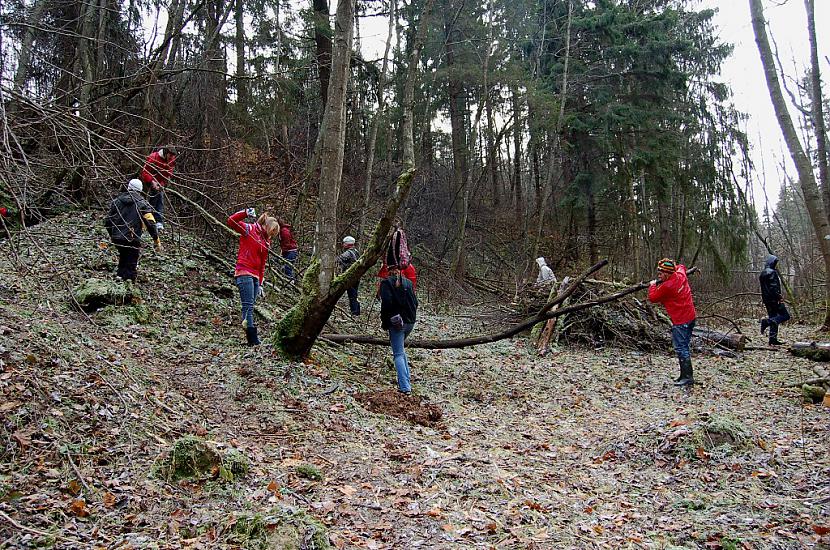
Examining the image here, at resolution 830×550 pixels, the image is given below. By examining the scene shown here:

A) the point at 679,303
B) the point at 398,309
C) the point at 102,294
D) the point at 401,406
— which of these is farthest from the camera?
the point at 679,303

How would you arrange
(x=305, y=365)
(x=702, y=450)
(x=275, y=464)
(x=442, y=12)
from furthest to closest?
1. (x=442, y=12)
2. (x=305, y=365)
3. (x=702, y=450)
4. (x=275, y=464)

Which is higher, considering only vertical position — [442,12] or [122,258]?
[442,12]

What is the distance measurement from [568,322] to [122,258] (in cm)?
890

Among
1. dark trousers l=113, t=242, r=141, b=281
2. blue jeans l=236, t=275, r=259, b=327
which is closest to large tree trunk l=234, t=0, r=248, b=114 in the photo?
dark trousers l=113, t=242, r=141, b=281

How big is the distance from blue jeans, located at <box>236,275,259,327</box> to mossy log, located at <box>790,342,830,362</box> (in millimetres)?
9602

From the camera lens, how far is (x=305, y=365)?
22.6ft

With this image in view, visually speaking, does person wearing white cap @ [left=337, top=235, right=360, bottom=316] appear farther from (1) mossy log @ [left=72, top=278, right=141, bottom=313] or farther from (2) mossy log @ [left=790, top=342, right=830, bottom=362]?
(2) mossy log @ [left=790, top=342, right=830, bottom=362]

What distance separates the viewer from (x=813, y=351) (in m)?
9.48

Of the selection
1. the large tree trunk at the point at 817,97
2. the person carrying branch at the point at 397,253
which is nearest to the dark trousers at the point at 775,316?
the large tree trunk at the point at 817,97

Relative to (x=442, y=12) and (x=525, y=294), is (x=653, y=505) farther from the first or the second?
(x=442, y=12)

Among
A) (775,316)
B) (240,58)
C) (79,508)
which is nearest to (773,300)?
(775,316)

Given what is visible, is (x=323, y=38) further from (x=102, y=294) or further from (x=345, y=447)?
(x=345, y=447)

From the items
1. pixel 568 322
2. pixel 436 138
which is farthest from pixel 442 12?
pixel 568 322

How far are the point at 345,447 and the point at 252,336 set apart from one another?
2764 mm
